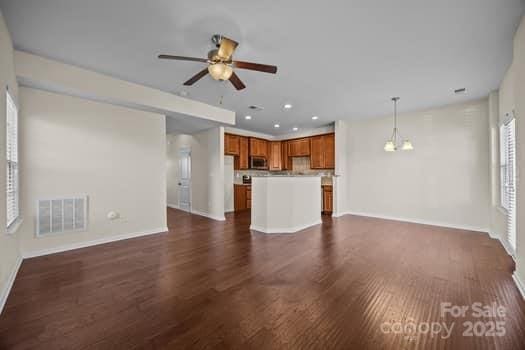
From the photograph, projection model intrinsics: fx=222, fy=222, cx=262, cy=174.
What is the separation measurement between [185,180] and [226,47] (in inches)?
219

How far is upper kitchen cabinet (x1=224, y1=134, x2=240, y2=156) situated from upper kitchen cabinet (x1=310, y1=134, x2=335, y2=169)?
2389mm

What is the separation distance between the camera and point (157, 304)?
2.10m

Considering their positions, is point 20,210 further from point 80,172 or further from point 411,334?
point 411,334

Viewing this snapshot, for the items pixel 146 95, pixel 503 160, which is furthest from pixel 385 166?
pixel 146 95

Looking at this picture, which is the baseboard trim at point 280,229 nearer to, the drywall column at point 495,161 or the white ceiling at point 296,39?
the white ceiling at point 296,39

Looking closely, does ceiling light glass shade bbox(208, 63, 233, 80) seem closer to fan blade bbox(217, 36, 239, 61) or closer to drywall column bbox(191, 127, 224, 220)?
fan blade bbox(217, 36, 239, 61)

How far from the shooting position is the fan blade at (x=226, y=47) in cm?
239

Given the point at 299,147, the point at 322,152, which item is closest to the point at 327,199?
the point at 322,152

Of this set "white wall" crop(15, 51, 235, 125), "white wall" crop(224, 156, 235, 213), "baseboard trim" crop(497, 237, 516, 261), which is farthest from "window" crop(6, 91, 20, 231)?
"baseboard trim" crop(497, 237, 516, 261)

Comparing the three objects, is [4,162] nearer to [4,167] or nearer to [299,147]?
[4,167]

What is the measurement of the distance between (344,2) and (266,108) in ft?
10.5

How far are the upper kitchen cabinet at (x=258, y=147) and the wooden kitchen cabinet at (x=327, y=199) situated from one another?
2452 millimetres

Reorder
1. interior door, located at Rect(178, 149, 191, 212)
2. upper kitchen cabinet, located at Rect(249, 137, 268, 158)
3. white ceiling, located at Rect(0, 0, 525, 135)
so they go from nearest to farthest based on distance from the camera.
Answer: white ceiling, located at Rect(0, 0, 525, 135), interior door, located at Rect(178, 149, 191, 212), upper kitchen cabinet, located at Rect(249, 137, 268, 158)

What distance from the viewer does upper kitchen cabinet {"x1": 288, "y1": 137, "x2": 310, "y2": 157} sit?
24.1 feet
